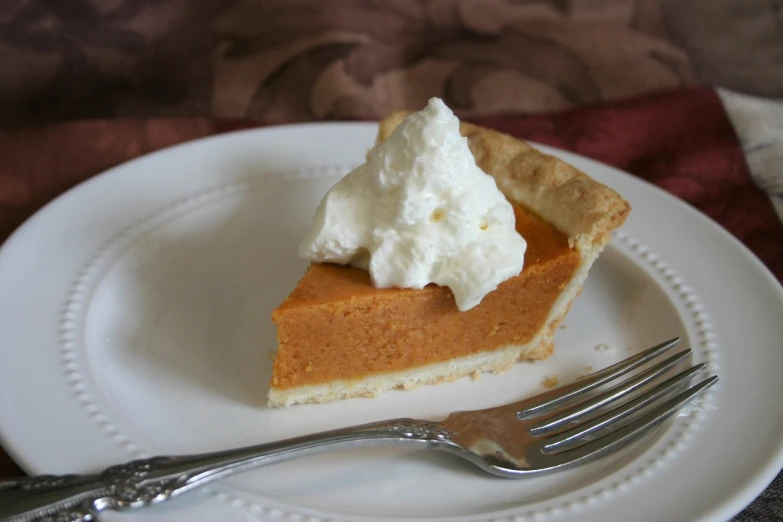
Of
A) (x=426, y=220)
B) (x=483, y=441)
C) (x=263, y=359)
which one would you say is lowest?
(x=483, y=441)

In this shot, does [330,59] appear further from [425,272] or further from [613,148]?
[425,272]

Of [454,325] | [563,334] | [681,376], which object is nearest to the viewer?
[681,376]

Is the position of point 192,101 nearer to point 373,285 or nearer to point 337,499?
point 373,285

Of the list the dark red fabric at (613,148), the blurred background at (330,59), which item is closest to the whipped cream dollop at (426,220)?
the dark red fabric at (613,148)


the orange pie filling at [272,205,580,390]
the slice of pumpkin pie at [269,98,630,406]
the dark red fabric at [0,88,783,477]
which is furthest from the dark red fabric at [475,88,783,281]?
the orange pie filling at [272,205,580,390]

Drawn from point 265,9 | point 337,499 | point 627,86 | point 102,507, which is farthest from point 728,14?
point 102,507

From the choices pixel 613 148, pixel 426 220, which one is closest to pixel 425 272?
pixel 426 220

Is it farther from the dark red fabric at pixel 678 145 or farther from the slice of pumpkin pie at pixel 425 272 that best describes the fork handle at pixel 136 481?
the dark red fabric at pixel 678 145
